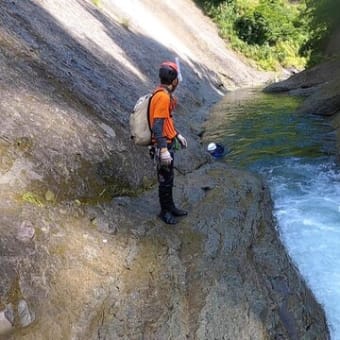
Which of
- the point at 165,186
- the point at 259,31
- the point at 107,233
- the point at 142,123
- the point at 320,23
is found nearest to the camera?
the point at 107,233

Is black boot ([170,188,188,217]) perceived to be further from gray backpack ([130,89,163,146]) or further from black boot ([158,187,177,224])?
gray backpack ([130,89,163,146])

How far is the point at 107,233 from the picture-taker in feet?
18.9

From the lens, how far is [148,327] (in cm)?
468

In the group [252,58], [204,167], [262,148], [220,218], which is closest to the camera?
[220,218]

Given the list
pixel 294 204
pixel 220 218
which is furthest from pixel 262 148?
pixel 220 218

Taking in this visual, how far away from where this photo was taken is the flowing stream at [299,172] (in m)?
6.55

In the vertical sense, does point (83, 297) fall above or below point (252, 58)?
above

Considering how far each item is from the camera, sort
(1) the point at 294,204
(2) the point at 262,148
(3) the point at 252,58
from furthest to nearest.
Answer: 1. (3) the point at 252,58
2. (2) the point at 262,148
3. (1) the point at 294,204

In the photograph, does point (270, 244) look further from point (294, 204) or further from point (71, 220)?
point (71, 220)

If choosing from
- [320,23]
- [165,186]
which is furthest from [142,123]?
[320,23]

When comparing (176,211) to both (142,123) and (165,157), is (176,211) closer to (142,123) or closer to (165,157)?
(165,157)

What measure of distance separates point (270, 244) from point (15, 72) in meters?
4.69

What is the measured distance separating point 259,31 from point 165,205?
32392 mm

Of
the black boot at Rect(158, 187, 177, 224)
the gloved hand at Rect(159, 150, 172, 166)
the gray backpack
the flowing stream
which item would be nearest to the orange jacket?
the gray backpack
